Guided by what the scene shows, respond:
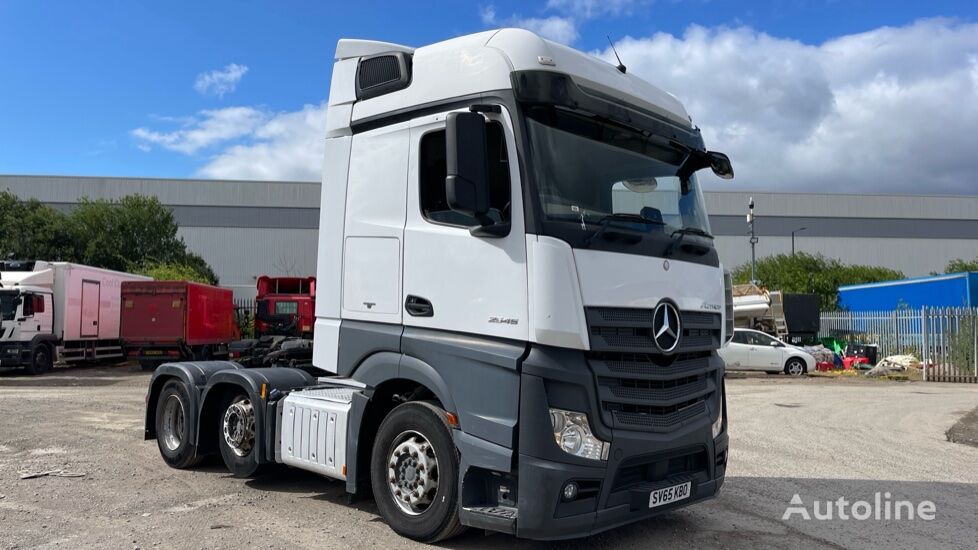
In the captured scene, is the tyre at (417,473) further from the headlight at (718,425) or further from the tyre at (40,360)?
the tyre at (40,360)

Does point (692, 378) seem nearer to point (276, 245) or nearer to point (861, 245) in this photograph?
point (276, 245)

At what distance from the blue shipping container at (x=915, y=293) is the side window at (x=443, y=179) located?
3470 centimetres

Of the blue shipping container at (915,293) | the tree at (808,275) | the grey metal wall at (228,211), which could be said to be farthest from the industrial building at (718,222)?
the blue shipping container at (915,293)

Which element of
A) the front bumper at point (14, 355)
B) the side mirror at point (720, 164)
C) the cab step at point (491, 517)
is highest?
the side mirror at point (720, 164)

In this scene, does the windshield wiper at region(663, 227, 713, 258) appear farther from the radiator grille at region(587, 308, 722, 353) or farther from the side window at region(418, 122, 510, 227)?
the side window at region(418, 122, 510, 227)

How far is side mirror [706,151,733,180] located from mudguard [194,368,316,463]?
4.00 metres

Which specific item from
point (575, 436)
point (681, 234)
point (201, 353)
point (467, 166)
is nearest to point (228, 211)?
point (201, 353)

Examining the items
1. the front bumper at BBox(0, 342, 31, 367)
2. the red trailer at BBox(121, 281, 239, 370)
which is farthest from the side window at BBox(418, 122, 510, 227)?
the front bumper at BBox(0, 342, 31, 367)

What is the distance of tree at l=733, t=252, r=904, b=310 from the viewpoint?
51.9 meters

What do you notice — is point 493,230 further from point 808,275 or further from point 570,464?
point 808,275

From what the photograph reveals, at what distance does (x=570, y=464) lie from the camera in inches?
173

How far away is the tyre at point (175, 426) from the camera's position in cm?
759

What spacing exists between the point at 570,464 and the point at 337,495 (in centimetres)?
310

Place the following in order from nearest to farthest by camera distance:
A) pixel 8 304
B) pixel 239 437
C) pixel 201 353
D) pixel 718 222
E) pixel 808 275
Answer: pixel 239 437
pixel 8 304
pixel 201 353
pixel 808 275
pixel 718 222
